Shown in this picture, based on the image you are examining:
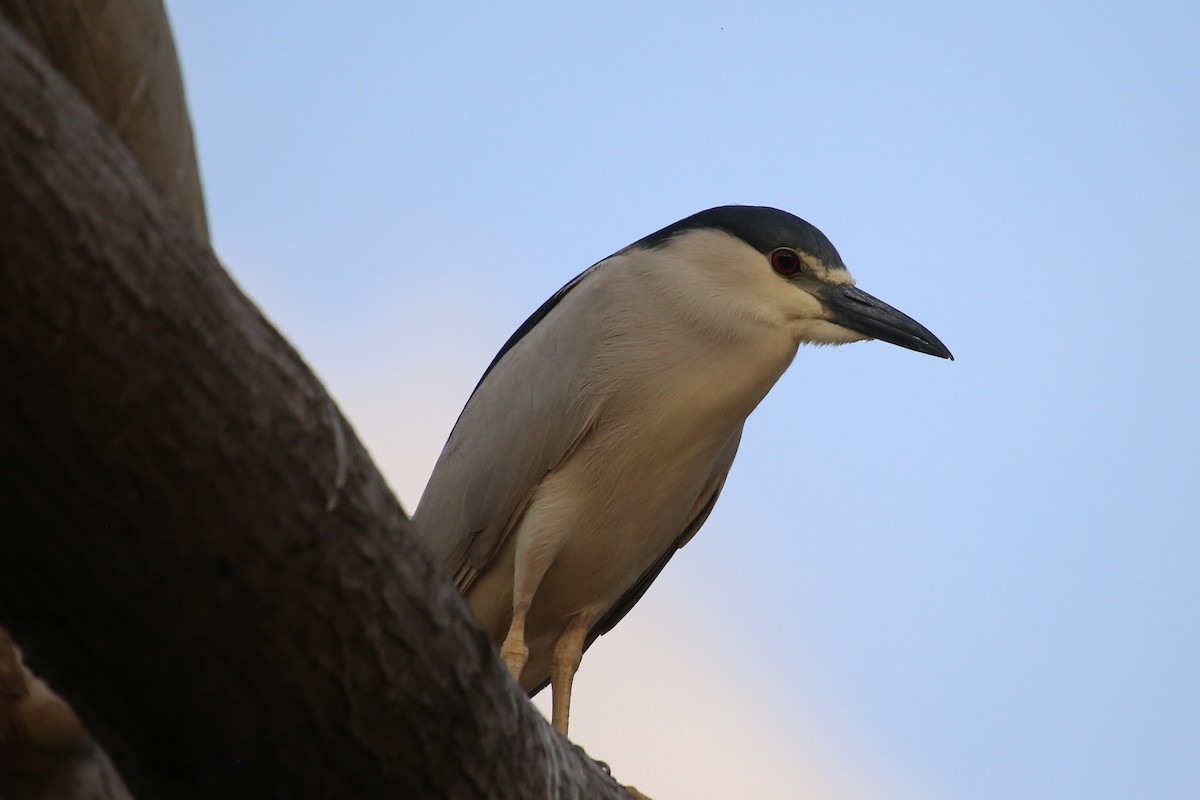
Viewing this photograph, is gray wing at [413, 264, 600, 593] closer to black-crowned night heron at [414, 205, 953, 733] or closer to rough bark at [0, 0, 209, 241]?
black-crowned night heron at [414, 205, 953, 733]

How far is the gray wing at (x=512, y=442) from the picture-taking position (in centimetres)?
433

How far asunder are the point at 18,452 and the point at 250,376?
31 cm

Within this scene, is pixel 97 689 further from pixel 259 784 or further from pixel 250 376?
pixel 250 376

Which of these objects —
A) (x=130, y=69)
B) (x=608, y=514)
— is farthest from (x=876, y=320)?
(x=130, y=69)

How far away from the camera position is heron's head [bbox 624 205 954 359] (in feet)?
14.5

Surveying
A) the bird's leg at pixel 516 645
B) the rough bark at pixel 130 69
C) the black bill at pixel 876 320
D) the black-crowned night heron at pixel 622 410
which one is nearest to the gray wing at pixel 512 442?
the black-crowned night heron at pixel 622 410

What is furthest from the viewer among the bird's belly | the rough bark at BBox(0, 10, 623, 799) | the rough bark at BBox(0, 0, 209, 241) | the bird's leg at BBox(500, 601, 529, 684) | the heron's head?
the heron's head

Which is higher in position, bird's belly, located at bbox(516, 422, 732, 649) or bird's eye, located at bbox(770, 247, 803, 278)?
bird's eye, located at bbox(770, 247, 803, 278)

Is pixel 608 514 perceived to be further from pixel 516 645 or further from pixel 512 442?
pixel 516 645

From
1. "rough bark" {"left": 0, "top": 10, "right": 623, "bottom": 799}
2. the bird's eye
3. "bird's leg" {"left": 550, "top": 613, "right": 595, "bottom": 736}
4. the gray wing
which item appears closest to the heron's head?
the bird's eye

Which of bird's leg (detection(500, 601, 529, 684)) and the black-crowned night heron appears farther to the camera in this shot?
the black-crowned night heron

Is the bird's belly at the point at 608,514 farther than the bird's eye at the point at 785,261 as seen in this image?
No

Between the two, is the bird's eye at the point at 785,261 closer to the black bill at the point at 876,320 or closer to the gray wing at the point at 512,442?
the black bill at the point at 876,320

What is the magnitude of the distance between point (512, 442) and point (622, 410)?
0.37 meters
